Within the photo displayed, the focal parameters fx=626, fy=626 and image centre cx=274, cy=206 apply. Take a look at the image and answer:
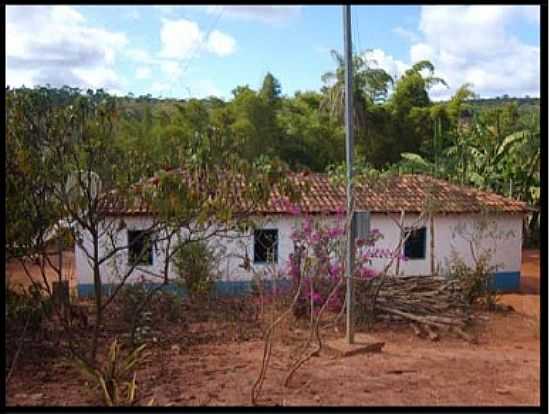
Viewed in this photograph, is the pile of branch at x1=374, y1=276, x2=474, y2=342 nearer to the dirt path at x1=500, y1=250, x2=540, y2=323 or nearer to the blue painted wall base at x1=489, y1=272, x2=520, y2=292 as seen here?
the dirt path at x1=500, y1=250, x2=540, y2=323

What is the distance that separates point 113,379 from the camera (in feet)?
12.9

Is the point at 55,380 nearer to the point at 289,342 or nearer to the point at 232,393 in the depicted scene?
the point at 232,393

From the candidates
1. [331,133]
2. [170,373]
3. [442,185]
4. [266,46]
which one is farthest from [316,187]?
[170,373]

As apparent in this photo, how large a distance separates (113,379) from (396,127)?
492 inches

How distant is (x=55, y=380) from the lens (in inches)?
170

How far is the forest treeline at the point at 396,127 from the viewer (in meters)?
12.7

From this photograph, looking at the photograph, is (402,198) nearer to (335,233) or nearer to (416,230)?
(416,230)

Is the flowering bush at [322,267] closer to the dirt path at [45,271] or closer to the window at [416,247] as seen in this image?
the window at [416,247]

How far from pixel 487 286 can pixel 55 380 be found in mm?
6619

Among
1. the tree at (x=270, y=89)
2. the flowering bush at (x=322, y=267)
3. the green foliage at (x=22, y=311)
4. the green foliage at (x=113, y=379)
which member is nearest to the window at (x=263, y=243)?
the flowering bush at (x=322, y=267)

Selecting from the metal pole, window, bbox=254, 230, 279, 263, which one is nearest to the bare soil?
the metal pole

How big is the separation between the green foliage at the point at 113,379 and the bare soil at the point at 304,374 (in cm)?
9

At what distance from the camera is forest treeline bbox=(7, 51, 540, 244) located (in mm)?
12742

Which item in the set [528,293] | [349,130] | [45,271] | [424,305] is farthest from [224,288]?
[528,293]
